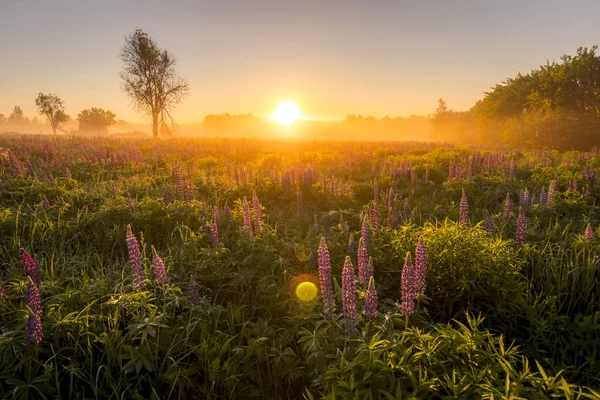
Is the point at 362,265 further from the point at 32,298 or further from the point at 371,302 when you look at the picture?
the point at 32,298

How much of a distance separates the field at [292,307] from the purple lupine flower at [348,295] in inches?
0.7

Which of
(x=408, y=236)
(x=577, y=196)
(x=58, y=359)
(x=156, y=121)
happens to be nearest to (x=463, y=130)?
(x=156, y=121)

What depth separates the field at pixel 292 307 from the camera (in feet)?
7.66

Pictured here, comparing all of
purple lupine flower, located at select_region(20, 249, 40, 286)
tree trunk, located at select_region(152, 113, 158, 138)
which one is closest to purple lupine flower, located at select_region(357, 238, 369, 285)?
purple lupine flower, located at select_region(20, 249, 40, 286)

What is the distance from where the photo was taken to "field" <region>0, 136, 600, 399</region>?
234 cm

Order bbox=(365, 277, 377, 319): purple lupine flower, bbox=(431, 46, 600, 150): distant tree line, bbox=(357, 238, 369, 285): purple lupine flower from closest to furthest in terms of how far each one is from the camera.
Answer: bbox=(365, 277, 377, 319): purple lupine flower → bbox=(357, 238, 369, 285): purple lupine flower → bbox=(431, 46, 600, 150): distant tree line

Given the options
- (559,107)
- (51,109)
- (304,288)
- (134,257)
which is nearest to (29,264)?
(134,257)

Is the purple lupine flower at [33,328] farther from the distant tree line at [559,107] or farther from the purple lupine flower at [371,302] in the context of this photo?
the distant tree line at [559,107]

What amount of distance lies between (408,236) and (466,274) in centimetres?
106

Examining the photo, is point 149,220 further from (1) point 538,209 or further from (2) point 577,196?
(2) point 577,196

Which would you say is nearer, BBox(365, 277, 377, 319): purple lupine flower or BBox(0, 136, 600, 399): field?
BBox(0, 136, 600, 399): field

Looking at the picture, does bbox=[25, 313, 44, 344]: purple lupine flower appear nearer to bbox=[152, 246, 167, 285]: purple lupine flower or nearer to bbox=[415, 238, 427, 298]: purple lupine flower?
bbox=[152, 246, 167, 285]: purple lupine flower

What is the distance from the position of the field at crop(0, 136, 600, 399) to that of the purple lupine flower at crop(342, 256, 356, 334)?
0.02m

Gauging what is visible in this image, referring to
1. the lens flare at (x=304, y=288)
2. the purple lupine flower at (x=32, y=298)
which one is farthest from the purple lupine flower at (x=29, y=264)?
the lens flare at (x=304, y=288)
